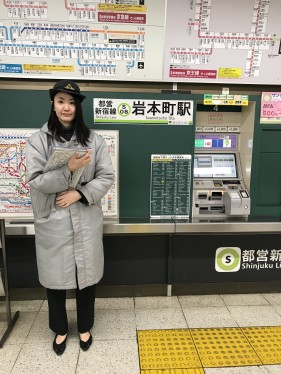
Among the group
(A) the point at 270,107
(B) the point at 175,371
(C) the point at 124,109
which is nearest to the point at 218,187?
(A) the point at 270,107

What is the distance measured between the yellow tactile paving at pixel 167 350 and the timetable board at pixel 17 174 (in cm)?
109

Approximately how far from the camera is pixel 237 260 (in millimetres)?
2988

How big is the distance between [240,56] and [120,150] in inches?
55.6

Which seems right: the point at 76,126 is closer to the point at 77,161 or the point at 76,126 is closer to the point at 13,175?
the point at 77,161

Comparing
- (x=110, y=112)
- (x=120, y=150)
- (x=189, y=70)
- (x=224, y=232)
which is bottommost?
(x=224, y=232)

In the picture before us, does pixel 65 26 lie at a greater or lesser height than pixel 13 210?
greater

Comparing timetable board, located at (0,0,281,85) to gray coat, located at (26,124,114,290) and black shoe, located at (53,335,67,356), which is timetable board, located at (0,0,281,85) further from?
black shoe, located at (53,335,67,356)

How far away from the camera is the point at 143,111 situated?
2672 millimetres

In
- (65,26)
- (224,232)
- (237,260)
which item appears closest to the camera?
(65,26)

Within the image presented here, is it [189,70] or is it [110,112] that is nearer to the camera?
[110,112]

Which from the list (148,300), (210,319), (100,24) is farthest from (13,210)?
(210,319)

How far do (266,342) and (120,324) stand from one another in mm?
1158

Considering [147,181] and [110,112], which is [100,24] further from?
[147,181]

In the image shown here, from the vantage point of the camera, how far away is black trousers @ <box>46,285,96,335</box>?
218cm
